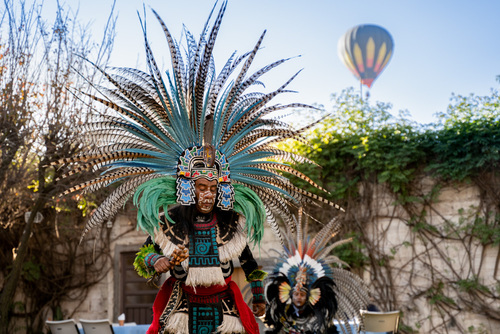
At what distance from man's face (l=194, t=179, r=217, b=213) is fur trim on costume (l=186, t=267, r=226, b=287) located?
365 millimetres

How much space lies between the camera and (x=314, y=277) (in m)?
4.90

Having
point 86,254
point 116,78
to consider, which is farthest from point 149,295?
point 116,78

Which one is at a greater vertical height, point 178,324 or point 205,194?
point 205,194

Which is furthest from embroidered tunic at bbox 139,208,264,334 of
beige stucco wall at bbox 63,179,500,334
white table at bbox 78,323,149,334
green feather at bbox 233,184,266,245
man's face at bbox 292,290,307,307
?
beige stucco wall at bbox 63,179,500,334

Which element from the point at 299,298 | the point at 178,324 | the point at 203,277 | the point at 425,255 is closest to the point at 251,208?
the point at 203,277

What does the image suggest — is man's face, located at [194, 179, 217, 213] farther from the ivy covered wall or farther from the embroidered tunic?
the ivy covered wall

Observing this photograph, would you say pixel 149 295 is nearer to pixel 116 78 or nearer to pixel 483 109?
pixel 483 109

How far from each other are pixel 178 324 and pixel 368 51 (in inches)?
485

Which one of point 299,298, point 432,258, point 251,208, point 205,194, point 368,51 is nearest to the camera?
point 205,194

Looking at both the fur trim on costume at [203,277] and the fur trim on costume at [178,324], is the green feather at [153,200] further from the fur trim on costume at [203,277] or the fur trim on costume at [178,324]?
the fur trim on costume at [178,324]

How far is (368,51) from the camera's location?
47.5 feet

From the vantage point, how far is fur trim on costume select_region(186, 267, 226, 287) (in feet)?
10.7

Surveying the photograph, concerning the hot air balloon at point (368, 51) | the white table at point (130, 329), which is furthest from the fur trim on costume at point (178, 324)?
the hot air balloon at point (368, 51)

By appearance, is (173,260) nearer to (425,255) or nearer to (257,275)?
(257,275)
